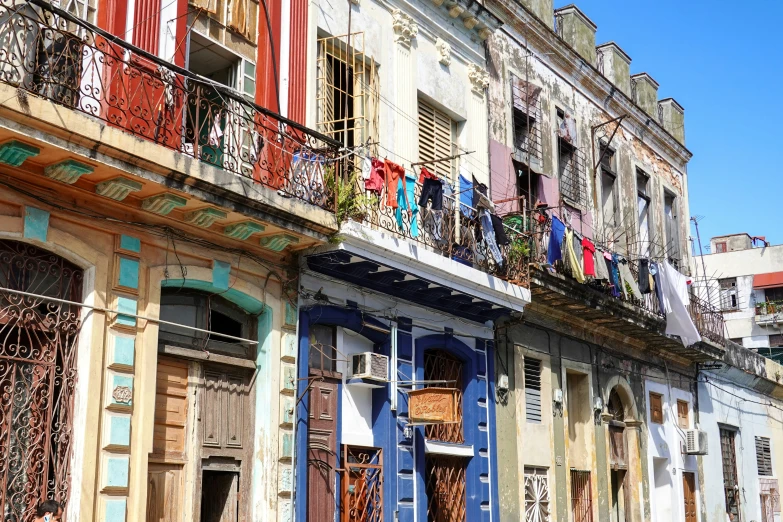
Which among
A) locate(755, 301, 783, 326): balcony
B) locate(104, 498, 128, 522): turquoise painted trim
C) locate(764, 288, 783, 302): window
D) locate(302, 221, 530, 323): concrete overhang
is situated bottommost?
locate(104, 498, 128, 522): turquoise painted trim

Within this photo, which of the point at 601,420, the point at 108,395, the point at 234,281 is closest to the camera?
the point at 108,395

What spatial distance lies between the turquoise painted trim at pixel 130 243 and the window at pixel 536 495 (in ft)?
25.8

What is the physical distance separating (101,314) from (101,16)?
2907mm

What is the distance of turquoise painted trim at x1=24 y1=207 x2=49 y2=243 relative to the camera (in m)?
8.44

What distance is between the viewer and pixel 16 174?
8.35 m

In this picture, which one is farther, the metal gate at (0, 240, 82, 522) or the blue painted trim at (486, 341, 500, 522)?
the blue painted trim at (486, 341, 500, 522)

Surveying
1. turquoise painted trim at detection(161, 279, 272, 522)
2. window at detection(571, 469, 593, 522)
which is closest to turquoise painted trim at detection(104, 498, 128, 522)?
turquoise painted trim at detection(161, 279, 272, 522)

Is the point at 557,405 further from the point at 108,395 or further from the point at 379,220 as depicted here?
the point at 108,395

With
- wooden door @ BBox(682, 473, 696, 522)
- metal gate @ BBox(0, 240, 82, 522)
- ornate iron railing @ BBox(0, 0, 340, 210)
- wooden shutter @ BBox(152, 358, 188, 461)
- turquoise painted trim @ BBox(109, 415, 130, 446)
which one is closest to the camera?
ornate iron railing @ BBox(0, 0, 340, 210)

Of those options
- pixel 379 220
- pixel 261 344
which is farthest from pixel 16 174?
pixel 379 220

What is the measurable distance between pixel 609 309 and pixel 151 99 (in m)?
9.85

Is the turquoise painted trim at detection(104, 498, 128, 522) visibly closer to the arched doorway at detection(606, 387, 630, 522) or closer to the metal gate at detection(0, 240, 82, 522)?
the metal gate at detection(0, 240, 82, 522)

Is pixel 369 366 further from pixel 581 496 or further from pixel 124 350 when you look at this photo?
pixel 581 496

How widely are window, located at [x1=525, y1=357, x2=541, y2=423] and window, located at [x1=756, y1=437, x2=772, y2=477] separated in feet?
38.7
